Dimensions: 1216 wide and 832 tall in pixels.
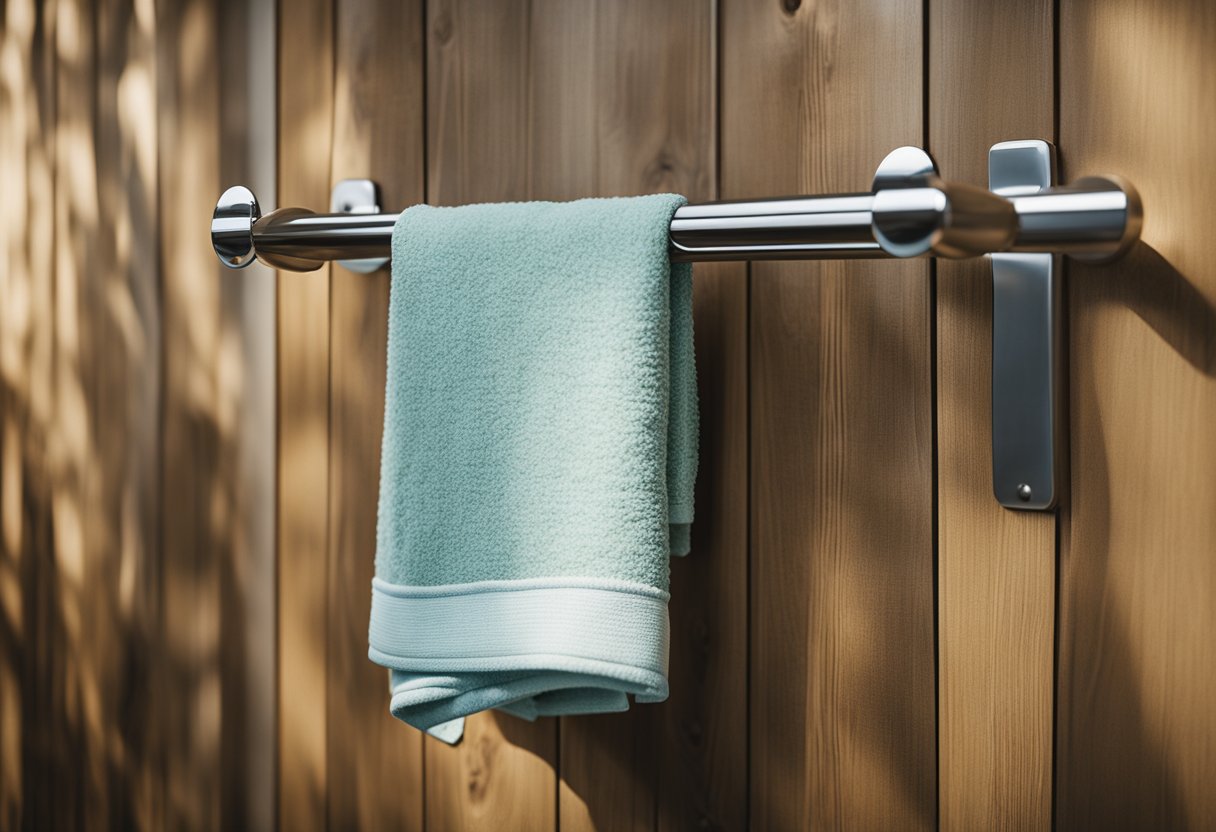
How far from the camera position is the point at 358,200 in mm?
796

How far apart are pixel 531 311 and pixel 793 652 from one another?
0.95 ft

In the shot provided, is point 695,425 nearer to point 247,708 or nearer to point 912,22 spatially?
point 912,22

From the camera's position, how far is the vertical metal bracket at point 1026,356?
22.3 inches

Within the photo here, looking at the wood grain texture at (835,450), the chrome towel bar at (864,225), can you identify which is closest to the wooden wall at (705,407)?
the wood grain texture at (835,450)

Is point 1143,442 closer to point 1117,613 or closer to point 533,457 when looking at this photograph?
point 1117,613

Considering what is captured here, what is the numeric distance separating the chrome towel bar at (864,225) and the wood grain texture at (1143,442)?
32mm

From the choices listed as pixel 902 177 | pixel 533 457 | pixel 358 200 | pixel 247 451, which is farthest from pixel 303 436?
pixel 902 177

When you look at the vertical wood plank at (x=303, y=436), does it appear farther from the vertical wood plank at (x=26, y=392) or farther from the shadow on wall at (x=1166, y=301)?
the shadow on wall at (x=1166, y=301)

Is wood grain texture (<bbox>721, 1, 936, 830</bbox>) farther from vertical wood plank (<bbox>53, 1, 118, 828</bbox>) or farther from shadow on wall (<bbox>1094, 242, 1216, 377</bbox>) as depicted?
vertical wood plank (<bbox>53, 1, 118, 828</bbox>)

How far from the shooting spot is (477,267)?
0.63m

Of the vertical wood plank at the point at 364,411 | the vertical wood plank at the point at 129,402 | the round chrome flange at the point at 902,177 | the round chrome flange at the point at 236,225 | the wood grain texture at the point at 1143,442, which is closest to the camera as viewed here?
the round chrome flange at the point at 902,177

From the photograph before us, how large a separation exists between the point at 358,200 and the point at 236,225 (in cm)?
16

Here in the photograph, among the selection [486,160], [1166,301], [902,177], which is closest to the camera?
[902,177]

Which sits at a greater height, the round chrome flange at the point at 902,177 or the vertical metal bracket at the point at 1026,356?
the round chrome flange at the point at 902,177
